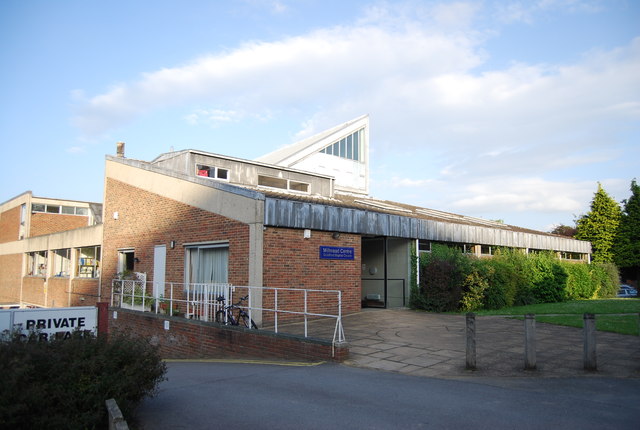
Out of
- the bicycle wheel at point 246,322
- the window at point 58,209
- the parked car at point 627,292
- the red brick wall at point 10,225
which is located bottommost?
the parked car at point 627,292

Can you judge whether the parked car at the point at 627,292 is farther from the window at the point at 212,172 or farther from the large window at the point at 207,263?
the large window at the point at 207,263

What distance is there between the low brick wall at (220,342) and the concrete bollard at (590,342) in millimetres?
3966

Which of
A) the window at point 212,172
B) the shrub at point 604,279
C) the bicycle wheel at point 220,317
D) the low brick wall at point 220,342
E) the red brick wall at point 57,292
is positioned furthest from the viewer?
the shrub at point 604,279

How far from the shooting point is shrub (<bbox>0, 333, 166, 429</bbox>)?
187 inches

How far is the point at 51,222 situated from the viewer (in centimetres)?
3656

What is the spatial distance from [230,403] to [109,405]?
1759 millimetres

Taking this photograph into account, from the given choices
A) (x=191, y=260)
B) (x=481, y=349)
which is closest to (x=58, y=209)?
(x=191, y=260)

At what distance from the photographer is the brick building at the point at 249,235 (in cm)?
1374

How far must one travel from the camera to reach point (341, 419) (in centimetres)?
575

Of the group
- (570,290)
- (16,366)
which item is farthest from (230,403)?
(570,290)

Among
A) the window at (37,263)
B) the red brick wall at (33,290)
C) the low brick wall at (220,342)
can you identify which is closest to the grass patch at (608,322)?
the low brick wall at (220,342)

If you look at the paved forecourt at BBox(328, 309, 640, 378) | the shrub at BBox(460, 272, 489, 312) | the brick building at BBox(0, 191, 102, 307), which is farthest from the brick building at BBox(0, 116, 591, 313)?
the paved forecourt at BBox(328, 309, 640, 378)

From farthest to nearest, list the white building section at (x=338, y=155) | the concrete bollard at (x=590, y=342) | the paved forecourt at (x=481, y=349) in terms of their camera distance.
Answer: the white building section at (x=338, y=155) → the paved forecourt at (x=481, y=349) → the concrete bollard at (x=590, y=342)

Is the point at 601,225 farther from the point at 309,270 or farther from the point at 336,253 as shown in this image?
the point at 309,270
